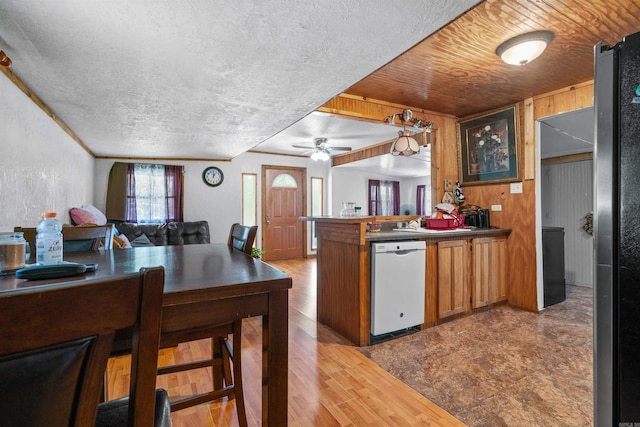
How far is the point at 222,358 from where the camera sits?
62.0 inches

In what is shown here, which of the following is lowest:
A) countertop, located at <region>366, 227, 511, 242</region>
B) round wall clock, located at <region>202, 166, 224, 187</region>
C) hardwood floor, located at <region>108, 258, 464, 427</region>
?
hardwood floor, located at <region>108, 258, 464, 427</region>

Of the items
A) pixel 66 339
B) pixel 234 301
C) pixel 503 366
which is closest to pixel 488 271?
pixel 503 366

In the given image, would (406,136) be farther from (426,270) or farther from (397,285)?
(397,285)

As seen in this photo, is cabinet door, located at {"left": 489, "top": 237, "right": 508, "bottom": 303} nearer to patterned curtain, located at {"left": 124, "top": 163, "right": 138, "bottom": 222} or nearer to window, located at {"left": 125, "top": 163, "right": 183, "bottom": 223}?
window, located at {"left": 125, "top": 163, "right": 183, "bottom": 223}

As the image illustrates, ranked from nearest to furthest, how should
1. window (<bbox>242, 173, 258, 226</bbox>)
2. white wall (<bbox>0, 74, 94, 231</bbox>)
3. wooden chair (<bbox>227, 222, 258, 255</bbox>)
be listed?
1. wooden chair (<bbox>227, 222, 258, 255</bbox>)
2. white wall (<bbox>0, 74, 94, 231</bbox>)
3. window (<bbox>242, 173, 258, 226</bbox>)

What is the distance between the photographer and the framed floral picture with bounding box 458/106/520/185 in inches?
134

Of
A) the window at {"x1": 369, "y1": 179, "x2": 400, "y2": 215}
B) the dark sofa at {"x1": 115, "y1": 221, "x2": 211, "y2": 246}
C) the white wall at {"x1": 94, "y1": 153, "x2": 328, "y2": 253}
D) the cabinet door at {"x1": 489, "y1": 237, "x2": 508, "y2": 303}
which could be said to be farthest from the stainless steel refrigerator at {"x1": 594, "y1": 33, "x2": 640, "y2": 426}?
the window at {"x1": 369, "y1": 179, "x2": 400, "y2": 215}

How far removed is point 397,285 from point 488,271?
1446 millimetres

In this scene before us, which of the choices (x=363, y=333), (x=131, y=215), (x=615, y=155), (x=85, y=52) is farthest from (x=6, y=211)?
(x=131, y=215)

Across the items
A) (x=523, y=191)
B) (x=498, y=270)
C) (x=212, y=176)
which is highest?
(x=212, y=176)

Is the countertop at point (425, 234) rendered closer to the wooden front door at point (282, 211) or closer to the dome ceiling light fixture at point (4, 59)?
the dome ceiling light fixture at point (4, 59)

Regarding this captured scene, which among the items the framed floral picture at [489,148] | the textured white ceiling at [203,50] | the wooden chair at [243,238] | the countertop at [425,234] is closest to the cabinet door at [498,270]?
the countertop at [425,234]

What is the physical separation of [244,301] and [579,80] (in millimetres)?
3704

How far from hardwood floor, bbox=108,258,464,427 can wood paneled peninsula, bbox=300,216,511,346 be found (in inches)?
12.4
